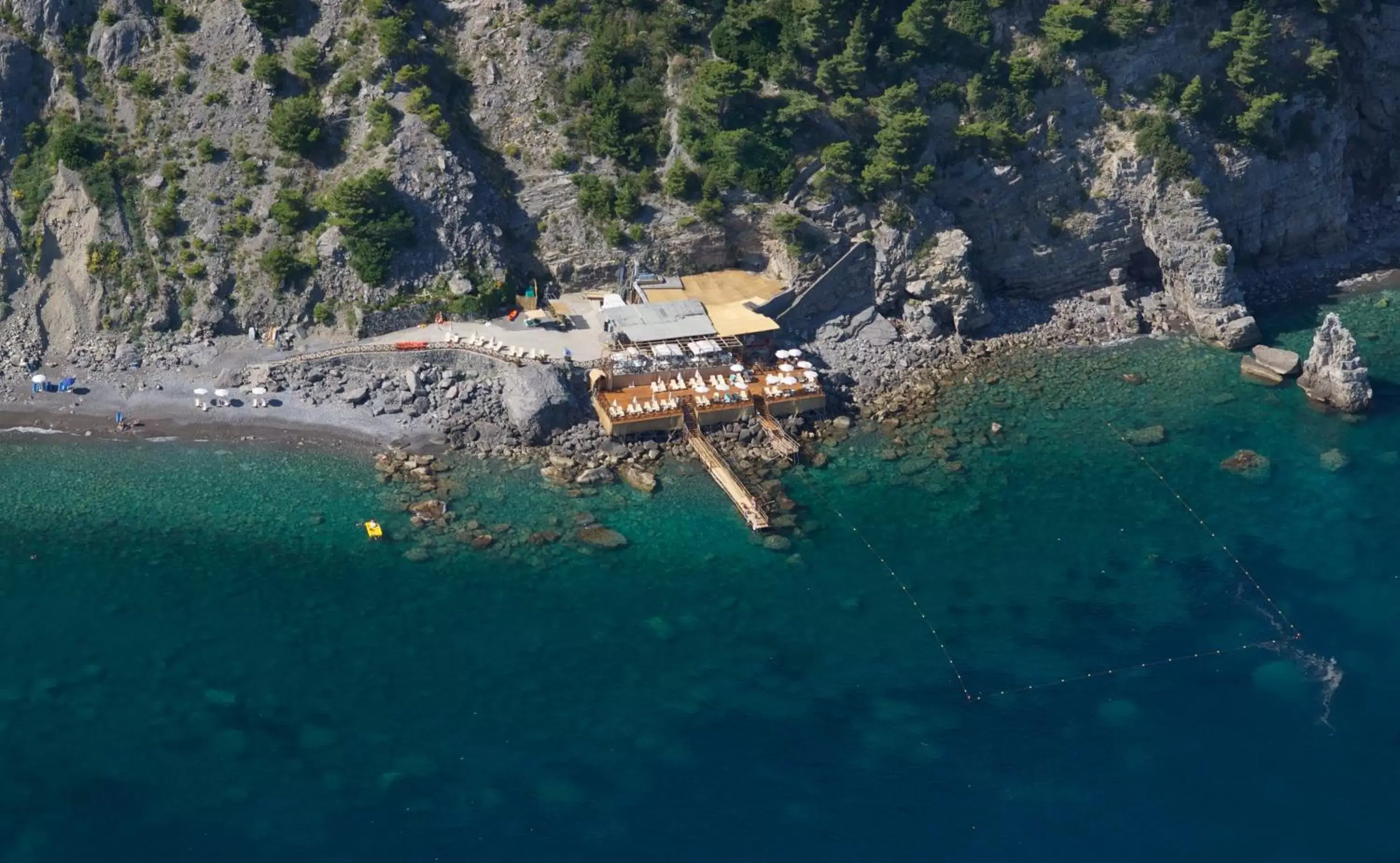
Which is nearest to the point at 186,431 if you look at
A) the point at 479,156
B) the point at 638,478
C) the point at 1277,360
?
the point at 479,156

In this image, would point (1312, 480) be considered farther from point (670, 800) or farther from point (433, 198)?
point (433, 198)

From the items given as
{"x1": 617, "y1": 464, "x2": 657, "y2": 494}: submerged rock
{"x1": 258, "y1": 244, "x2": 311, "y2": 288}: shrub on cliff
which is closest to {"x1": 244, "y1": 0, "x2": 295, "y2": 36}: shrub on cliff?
{"x1": 258, "y1": 244, "x2": 311, "y2": 288}: shrub on cliff

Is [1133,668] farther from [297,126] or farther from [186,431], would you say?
[297,126]

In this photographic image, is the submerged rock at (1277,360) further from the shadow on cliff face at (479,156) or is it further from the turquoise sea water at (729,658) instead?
the shadow on cliff face at (479,156)

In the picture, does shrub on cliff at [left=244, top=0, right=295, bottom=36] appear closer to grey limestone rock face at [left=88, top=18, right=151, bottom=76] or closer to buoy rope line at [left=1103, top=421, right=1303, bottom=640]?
grey limestone rock face at [left=88, top=18, right=151, bottom=76]

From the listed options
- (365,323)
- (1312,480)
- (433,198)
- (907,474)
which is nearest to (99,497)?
(365,323)

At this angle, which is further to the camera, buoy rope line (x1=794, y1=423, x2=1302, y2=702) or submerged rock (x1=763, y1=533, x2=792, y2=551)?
submerged rock (x1=763, y1=533, x2=792, y2=551)
